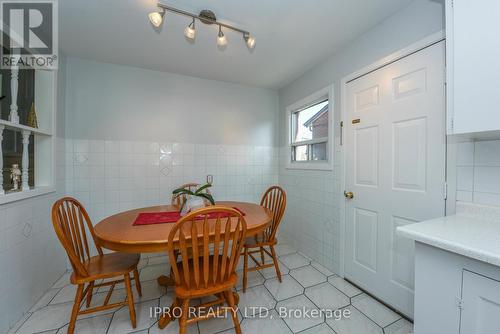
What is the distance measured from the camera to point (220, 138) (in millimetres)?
2865

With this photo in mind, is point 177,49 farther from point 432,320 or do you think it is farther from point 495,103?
point 432,320

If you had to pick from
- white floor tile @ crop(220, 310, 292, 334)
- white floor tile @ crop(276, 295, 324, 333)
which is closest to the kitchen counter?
white floor tile @ crop(276, 295, 324, 333)

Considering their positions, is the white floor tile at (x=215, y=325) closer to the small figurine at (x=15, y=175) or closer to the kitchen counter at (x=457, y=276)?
the kitchen counter at (x=457, y=276)

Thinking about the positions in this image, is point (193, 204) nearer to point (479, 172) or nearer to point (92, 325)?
point (92, 325)

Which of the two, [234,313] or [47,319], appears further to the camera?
[47,319]

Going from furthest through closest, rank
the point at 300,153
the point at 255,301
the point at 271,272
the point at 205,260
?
the point at 300,153
the point at 271,272
the point at 255,301
the point at 205,260

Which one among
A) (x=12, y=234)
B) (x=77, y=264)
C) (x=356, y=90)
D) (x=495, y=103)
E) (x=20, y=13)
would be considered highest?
(x=20, y=13)

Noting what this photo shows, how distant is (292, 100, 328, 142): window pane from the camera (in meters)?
2.38

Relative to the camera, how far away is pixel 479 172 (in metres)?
1.15

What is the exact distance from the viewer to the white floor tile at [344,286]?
5.79 ft

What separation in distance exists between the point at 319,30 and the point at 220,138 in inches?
67.9

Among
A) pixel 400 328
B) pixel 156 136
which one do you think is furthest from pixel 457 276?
pixel 156 136

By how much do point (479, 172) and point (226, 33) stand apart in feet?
6.91

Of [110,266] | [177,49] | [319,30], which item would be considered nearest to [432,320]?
[110,266]
